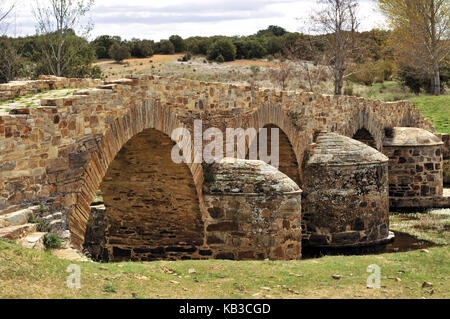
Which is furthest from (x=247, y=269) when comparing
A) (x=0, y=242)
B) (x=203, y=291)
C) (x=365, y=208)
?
(x=365, y=208)

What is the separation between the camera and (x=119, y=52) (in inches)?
1323

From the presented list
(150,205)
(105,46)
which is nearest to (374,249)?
(150,205)

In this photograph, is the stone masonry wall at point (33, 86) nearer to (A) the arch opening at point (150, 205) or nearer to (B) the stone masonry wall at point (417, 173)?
(A) the arch opening at point (150, 205)

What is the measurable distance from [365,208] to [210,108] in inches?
185

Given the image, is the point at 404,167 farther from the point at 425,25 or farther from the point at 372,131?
the point at 425,25

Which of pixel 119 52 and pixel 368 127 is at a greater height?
pixel 119 52

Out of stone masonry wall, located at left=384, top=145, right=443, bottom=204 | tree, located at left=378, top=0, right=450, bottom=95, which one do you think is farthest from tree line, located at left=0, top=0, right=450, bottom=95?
stone masonry wall, located at left=384, top=145, right=443, bottom=204

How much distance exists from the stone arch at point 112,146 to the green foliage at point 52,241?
467 mm

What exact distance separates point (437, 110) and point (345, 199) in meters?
17.5

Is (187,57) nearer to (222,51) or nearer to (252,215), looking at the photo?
(222,51)

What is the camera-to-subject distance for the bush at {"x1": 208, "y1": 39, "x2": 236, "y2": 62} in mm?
40269

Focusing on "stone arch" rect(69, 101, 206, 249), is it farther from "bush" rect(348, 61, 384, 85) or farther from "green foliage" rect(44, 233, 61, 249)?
"bush" rect(348, 61, 384, 85)

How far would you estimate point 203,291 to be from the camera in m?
5.97

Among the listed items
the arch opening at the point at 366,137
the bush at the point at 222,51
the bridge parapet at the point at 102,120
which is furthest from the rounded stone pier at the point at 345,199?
the bush at the point at 222,51
